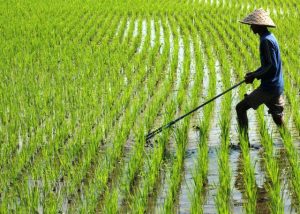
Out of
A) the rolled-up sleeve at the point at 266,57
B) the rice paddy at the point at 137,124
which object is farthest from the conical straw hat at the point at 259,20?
the rice paddy at the point at 137,124

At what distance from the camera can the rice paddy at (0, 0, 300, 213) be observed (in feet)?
12.2

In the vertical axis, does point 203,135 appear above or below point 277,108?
below

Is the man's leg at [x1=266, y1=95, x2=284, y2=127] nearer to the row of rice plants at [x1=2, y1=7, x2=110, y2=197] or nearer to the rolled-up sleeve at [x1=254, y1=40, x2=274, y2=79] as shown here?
the rolled-up sleeve at [x1=254, y1=40, x2=274, y2=79]

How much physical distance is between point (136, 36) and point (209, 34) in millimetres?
1398

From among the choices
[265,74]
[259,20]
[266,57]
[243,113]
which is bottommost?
[243,113]

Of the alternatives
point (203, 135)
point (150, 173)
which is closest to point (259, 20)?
point (203, 135)

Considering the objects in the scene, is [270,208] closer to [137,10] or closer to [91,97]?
[91,97]

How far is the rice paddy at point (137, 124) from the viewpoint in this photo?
3727 mm

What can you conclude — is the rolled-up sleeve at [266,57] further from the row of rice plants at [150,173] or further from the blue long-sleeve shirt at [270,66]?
the row of rice plants at [150,173]

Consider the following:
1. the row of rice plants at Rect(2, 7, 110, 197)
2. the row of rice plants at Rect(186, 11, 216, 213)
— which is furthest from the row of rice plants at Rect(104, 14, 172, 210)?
the row of rice plants at Rect(2, 7, 110, 197)

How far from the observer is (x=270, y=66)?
4.46 metres

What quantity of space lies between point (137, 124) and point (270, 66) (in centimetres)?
157

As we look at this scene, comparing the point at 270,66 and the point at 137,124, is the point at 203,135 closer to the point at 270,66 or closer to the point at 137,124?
the point at 270,66

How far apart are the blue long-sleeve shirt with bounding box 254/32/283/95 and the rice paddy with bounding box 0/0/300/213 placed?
362mm
